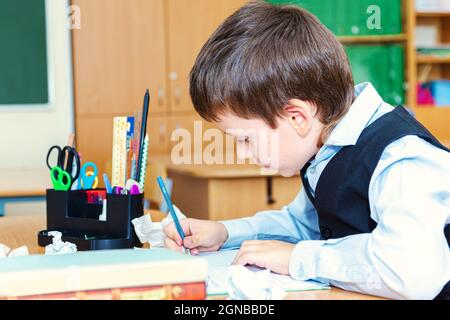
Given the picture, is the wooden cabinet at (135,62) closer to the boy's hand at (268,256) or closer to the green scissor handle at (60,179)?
the green scissor handle at (60,179)

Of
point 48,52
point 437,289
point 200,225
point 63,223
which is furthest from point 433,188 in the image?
point 48,52

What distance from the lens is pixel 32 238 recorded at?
4.38 feet

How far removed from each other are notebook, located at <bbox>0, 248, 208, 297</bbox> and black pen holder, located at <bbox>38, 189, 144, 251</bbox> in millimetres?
439

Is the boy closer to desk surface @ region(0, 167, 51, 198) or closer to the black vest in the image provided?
the black vest

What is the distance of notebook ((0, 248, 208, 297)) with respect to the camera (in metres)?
0.64

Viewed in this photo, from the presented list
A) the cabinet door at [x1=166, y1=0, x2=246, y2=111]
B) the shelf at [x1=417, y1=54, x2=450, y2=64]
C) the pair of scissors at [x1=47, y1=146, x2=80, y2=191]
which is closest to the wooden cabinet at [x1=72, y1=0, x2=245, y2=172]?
the cabinet door at [x1=166, y1=0, x2=246, y2=111]

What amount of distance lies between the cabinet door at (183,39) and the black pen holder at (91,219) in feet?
10.1

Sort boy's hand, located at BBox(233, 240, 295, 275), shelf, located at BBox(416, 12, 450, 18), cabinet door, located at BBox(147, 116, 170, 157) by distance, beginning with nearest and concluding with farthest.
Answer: boy's hand, located at BBox(233, 240, 295, 275) < cabinet door, located at BBox(147, 116, 170, 157) < shelf, located at BBox(416, 12, 450, 18)

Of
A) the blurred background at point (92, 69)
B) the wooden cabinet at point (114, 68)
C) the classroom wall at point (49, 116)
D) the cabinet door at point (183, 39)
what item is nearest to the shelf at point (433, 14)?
the blurred background at point (92, 69)

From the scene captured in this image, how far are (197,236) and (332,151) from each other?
26 centimetres

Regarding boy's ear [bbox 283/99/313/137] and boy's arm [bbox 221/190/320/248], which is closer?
boy's ear [bbox 283/99/313/137]

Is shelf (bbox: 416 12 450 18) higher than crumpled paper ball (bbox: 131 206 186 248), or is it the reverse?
shelf (bbox: 416 12 450 18)

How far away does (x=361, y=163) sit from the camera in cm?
99
